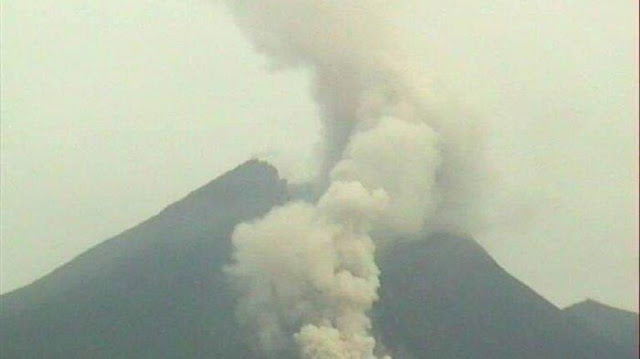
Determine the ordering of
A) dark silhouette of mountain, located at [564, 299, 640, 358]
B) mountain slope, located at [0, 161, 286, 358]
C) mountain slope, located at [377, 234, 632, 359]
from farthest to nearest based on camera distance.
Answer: dark silhouette of mountain, located at [564, 299, 640, 358] < mountain slope, located at [377, 234, 632, 359] < mountain slope, located at [0, 161, 286, 358]

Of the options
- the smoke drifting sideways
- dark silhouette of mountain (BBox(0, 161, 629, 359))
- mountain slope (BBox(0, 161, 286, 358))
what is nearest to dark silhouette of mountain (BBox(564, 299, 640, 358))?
dark silhouette of mountain (BBox(0, 161, 629, 359))

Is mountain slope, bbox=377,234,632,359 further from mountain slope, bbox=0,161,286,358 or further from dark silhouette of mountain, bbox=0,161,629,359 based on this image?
mountain slope, bbox=0,161,286,358

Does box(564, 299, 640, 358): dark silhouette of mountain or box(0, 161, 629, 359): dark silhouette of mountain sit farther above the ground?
box(0, 161, 629, 359): dark silhouette of mountain

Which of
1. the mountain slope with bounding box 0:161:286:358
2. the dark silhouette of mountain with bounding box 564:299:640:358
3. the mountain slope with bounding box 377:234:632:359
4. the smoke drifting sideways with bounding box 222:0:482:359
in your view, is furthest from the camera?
the dark silhouette of mountain with bounding box 564:299:640:358

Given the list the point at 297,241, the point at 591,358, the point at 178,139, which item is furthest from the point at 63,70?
the point at 591,358

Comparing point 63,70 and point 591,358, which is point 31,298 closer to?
point 63,70

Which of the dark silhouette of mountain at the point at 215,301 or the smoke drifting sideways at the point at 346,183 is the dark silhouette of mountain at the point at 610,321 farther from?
the smoke drifting sideways at the point at 346,183
